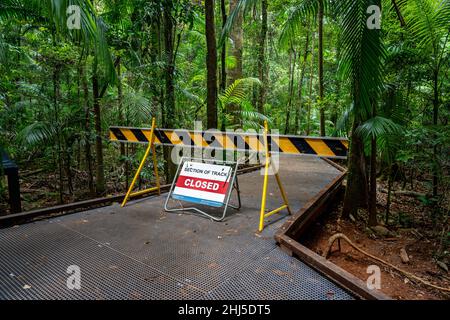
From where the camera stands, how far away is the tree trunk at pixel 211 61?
17.8ft

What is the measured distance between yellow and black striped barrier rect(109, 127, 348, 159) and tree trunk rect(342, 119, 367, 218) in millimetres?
1286

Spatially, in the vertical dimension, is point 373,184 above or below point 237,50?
below

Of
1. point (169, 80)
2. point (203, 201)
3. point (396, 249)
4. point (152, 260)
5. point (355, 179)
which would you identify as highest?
point (169, 80)

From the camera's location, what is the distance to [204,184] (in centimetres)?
393

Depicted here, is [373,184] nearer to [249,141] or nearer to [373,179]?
[373,179]

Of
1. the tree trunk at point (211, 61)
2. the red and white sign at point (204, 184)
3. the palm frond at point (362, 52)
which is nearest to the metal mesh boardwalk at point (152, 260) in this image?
the red and white sign at point (204, 184)

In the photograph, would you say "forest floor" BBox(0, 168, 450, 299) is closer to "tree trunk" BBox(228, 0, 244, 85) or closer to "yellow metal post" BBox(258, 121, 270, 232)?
"yellow metal post" BBox(258, 121, 270, 232)

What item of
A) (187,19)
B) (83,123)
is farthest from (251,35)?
(83,123)

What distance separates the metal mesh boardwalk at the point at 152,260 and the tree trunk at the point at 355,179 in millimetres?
1660

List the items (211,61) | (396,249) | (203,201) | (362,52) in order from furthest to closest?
(211,61)
(396,249)
(203,201)
(362,52)

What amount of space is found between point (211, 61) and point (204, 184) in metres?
2.65

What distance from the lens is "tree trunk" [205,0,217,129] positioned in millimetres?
5418

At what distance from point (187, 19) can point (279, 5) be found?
6.04 metres

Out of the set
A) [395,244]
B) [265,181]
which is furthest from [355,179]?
[265,181]
